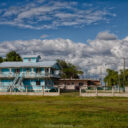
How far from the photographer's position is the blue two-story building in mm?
54031

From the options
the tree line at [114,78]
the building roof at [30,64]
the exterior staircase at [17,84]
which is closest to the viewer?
the exterior staircase at [17,84]

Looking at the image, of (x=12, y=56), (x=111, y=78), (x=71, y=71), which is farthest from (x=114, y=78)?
(x=12, y=56)

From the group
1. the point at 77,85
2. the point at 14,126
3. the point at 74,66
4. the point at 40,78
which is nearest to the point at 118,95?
the point at 40,78

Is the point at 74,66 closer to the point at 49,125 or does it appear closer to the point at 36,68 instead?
the point at 36,68

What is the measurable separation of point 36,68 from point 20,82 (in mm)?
4946

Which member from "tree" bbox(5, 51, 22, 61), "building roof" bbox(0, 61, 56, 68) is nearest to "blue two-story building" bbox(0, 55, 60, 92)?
"building roof" bbox(0, 61, 56, 68)

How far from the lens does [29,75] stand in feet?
180

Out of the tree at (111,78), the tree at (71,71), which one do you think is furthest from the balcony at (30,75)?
the tree at (71,71)

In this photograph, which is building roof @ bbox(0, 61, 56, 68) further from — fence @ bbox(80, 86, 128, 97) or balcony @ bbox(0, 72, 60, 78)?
fence @ bbox(80, 86, 128, 97)

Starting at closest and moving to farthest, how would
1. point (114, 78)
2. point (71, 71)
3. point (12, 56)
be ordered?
point (114, 78) → point (12, 56) → point (71, 71)

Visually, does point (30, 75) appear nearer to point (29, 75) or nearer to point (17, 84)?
point (29, 75)

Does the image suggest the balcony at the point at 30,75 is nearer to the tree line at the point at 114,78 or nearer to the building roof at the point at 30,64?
the building roof at the point at 30,64

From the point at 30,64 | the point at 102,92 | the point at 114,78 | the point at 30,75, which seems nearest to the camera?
the point at 102,92

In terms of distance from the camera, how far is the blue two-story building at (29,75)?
5403 centimetres
